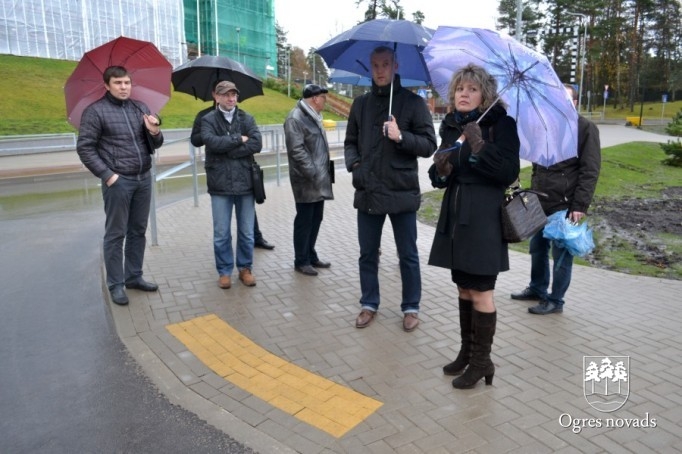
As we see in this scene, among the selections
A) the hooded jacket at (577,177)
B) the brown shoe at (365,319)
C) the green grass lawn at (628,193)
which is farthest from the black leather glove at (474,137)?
the green grass lawn at (628,193)

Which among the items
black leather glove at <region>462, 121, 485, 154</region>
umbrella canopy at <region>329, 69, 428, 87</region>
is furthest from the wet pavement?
umbrella canopy at <region>329, 69, 428, 87</region>

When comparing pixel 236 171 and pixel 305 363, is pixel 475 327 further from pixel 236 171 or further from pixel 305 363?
pixel 236 171

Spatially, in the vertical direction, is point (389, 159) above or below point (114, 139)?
below

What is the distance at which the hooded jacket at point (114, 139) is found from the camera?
191 inches

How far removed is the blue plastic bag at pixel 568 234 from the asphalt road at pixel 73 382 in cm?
307

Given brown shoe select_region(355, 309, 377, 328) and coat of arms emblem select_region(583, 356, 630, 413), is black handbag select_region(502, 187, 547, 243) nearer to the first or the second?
coat of arms emblem select_region(583, 356, 630, 413)

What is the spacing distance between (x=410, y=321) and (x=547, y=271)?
149 centimetres

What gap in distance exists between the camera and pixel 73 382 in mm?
3873

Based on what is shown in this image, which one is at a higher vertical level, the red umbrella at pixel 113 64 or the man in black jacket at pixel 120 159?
the red umbrella at pixel 113 64

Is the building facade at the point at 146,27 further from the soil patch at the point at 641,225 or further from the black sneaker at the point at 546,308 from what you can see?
the black sneaker at the point at 546,308

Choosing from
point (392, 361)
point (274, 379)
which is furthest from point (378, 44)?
point (274, 379)

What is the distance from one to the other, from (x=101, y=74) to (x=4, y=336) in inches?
94.3

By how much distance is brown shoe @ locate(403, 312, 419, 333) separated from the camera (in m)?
4.57

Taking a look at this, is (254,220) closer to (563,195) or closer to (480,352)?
(563,195)
